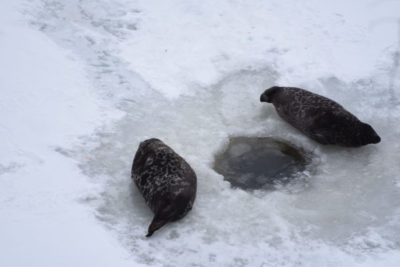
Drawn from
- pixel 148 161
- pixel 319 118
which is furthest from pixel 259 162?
pixel 148 161

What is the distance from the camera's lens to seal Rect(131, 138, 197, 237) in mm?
3900

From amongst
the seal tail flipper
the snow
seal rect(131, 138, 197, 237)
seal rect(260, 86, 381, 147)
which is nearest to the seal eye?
seal rect(131, 138, 197, 237)

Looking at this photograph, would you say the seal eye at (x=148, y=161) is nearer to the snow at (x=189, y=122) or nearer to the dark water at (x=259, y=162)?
the snow at (x=189, y=122)

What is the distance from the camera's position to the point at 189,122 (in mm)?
5086

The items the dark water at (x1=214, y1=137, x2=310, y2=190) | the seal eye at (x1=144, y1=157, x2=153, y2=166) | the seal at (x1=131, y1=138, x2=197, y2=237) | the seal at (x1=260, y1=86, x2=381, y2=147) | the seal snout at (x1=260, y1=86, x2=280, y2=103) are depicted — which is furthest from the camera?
the seal snout at (x1=260, y1=86, x2=280, y2=103)

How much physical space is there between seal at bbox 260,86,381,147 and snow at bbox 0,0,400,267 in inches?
4.9

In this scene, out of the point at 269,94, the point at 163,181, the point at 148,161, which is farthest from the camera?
the point at 269,94

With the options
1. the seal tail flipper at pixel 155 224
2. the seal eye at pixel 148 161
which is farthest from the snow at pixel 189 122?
the seal eye at pixel 148 161

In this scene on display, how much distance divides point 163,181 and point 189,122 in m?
1.18

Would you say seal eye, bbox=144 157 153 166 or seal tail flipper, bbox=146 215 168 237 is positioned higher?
seal eye, bbox=144 157 153 166

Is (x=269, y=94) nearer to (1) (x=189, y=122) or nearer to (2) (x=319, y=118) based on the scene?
(2) (x=319, y=118)

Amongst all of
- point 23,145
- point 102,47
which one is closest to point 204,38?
point 102,47

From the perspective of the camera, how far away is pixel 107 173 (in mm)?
4422

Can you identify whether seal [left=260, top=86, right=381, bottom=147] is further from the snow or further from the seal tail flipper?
the seal tail flipper
